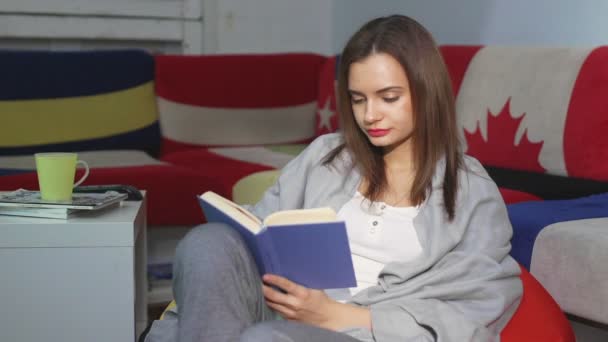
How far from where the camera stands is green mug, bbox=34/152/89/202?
57.4 inches

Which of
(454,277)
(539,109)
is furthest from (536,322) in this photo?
(539,109)

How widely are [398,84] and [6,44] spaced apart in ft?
8.04

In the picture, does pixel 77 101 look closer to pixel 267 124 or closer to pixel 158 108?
pixel 158 108

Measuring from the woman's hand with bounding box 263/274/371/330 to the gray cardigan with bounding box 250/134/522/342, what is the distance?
0.11 ft

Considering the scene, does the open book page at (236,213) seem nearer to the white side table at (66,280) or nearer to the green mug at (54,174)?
the white side table at (66,280)

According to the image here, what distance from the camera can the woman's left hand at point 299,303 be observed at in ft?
3.58

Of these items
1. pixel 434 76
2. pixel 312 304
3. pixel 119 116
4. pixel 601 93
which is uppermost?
pixel 434 76

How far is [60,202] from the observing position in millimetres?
1441

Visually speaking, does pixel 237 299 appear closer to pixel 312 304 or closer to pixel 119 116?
pixel 312 304

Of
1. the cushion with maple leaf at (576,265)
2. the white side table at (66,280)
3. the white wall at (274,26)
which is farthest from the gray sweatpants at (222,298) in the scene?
the white wall at (274,26)

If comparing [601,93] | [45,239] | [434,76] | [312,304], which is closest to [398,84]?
[434,76]

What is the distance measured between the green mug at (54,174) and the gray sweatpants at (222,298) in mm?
396

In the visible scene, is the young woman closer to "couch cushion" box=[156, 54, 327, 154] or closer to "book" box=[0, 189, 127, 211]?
"book" box=[0, 189, 127, 211]

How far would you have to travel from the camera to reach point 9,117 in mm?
2787
